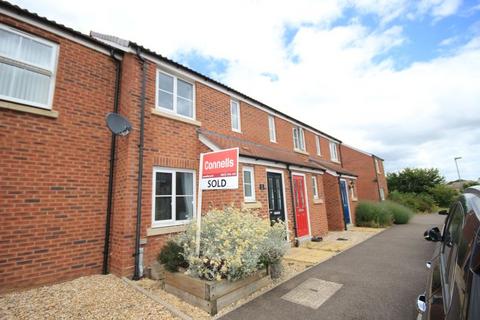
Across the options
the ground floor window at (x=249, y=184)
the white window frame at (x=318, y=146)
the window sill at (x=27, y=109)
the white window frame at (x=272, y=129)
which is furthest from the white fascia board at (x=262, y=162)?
the white window frame at (x=318, y=146)

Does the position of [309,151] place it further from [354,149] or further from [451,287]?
[451,287]

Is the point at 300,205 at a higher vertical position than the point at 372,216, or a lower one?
higher

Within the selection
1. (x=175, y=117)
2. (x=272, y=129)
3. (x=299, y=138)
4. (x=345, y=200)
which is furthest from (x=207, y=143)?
(x=345, y=200)

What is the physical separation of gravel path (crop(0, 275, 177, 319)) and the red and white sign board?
2.21 m

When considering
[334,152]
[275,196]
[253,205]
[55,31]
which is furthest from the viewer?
[334,152]

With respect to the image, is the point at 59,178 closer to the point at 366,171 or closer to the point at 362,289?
the point at 362,289

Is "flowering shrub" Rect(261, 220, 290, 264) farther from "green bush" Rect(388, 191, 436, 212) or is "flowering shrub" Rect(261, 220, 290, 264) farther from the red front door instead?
"green bush" Rect(388, 191, 436, 212)

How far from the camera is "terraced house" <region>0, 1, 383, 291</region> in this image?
476 centimetres

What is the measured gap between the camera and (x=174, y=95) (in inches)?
283

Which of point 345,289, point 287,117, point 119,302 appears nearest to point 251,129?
point 287,117

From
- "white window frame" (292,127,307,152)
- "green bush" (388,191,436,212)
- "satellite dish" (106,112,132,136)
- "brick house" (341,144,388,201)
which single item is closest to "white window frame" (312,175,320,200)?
"white window frame" (292,127,307,152)

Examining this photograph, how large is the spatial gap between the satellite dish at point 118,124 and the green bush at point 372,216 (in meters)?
13.0

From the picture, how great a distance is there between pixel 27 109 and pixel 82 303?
13.0ft

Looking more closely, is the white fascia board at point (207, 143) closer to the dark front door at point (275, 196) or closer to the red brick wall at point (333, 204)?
the dark front door at point (275, 196)
